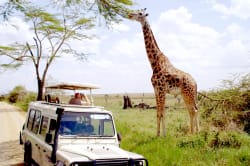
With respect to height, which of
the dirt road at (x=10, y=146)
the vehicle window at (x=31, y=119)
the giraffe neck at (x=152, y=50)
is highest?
the giraffe neck at (x=152, y=50)

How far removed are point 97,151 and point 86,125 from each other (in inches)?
40.5

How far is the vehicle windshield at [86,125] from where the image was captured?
22.7 feet

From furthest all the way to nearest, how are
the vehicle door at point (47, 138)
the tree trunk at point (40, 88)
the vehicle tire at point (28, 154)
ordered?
the tree trunk at point (40, 88)
the vehicle tire at point (28, 154)
the vehicle door at point (47, 138)

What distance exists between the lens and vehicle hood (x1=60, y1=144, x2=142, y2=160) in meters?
5.87

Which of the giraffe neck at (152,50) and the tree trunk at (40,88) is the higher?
the giraffe neck at (152,50)

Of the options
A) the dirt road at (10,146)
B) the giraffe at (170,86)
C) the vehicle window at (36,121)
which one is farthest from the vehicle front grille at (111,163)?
the giraffe at (170,86)

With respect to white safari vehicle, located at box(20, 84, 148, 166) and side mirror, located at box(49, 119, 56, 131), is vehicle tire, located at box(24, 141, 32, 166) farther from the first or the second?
side mirror, located at box(49, 119, 56, 131)

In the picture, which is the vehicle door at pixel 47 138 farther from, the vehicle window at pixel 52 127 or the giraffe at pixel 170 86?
the giraffe at pixel 170 86

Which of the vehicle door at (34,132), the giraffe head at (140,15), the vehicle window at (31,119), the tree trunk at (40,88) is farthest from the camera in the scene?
the tree trunk at (40,88)

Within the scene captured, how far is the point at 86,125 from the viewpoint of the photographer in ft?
23.4

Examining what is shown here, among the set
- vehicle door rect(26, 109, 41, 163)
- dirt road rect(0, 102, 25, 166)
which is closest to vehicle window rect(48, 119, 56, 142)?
vehicle door rect(26, 109, 41, 163)

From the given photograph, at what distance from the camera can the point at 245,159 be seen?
7.73 meters

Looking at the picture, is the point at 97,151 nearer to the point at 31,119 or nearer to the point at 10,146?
the point at 31,119

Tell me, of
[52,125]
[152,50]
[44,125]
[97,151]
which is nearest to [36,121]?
[44,125]
